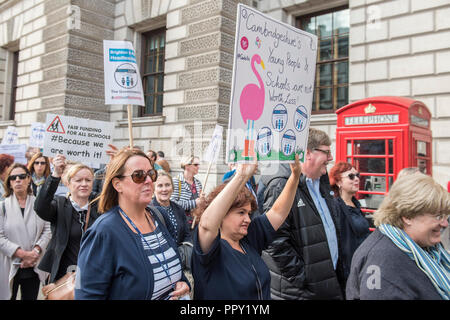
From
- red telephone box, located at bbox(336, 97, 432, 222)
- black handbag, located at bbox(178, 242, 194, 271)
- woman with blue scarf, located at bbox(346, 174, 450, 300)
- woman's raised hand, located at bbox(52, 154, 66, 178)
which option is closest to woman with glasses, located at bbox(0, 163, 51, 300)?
woman's raised hand, located at bbox(52, 154, 66, 178)

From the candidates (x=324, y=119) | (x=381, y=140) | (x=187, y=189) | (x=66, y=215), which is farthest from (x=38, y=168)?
(x=324, y=119)

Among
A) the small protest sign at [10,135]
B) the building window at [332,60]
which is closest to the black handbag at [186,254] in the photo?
the building window at [332,60]

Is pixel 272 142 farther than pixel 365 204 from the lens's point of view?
No

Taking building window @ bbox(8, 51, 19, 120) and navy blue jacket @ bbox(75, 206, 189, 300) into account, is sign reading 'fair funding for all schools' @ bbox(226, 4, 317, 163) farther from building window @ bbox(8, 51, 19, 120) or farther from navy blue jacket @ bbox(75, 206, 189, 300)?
building window @ bbox(8, 51, 19, 120)

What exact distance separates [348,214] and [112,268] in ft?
7.86

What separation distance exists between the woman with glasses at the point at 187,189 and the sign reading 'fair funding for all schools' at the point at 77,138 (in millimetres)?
1177

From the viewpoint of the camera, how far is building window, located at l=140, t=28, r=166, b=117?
11852 mm

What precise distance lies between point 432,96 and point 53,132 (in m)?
6.55

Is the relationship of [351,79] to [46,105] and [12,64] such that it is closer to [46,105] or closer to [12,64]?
[46,105]

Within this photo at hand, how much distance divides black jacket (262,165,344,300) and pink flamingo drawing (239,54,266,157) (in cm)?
71

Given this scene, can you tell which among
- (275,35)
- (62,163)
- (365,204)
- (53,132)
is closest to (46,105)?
(53,132)

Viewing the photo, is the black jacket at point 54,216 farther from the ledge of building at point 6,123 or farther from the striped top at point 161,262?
the ledge of building at point 6,123

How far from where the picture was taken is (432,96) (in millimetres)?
7109

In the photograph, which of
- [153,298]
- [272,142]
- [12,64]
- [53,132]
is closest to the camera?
[153,298]
